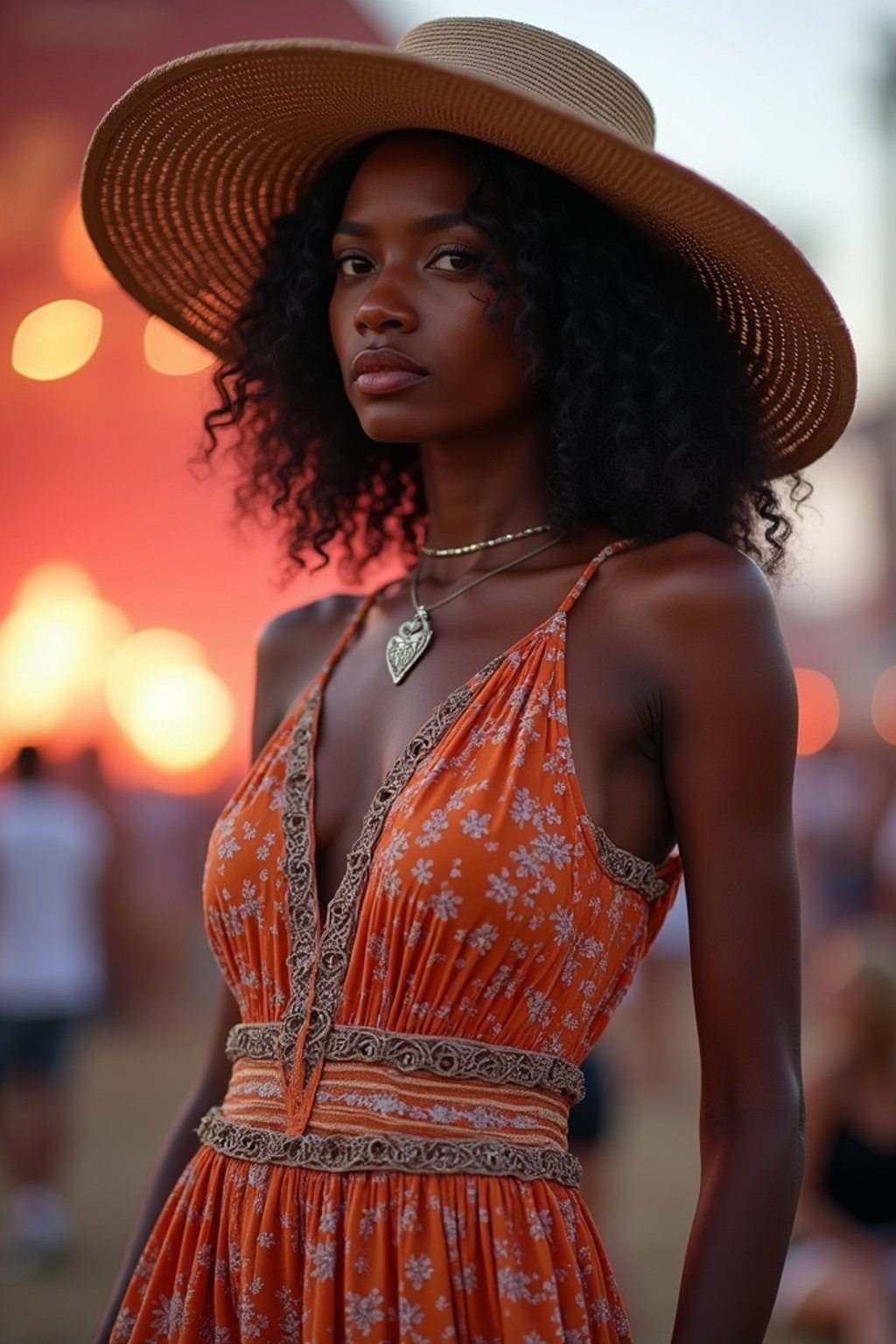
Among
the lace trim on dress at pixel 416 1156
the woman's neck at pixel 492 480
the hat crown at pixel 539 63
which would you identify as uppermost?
the hat crown at pixel 539 63

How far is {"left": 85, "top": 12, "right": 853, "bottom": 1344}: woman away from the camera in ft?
6.09

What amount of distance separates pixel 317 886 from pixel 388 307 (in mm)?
738

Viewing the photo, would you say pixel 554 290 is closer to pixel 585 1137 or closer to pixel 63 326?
pixel 585 1137

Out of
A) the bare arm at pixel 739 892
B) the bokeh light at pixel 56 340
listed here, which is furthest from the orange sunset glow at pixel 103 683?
the bare arm at pixel 739 892

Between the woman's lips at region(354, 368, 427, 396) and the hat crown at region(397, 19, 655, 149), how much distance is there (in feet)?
1.25

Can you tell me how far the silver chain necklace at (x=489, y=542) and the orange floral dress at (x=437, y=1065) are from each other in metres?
0.21

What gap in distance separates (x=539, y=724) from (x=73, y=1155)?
23.6 ft

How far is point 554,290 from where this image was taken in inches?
85.6

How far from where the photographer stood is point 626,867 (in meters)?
1.94

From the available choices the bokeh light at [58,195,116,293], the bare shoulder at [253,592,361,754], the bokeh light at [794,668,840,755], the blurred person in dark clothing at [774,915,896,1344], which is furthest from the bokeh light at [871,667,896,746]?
the bare shoulder at [253,592,361,754]

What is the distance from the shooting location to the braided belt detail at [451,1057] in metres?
1.89

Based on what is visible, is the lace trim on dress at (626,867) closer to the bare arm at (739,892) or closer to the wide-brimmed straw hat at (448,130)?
the bare arm at (739,892)

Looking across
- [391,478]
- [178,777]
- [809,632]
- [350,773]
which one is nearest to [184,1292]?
[350,773]

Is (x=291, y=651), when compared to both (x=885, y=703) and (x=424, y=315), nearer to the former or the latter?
(x=424, y=315)
